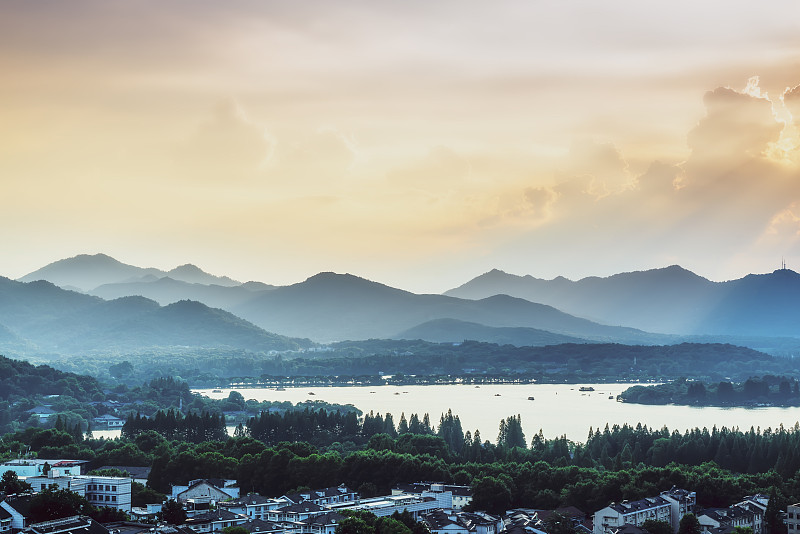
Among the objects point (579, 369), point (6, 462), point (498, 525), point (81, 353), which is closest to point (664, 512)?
point (498, 525)

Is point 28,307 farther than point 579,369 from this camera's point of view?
Yes

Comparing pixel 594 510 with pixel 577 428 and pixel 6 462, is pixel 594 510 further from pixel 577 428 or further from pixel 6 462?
pixel 577 428

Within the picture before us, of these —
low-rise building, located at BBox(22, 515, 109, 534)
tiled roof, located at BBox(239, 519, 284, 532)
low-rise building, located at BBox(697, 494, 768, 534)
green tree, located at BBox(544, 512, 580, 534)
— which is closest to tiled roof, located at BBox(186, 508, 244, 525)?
tiled roof, located at BBox(239, 519, 284, 532)

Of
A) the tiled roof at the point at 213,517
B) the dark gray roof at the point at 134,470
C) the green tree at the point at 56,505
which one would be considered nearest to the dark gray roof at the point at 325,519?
the tiled roof at the point at 213,517

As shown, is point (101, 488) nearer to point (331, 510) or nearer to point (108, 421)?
point (331, 510)

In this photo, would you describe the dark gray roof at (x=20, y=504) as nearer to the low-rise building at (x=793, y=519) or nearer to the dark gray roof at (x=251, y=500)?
the dark gray roof at (x=251, y=500)

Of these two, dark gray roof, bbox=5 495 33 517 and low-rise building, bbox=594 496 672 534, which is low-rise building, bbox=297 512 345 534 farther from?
low-rise building, bbox=594 496 672 534
